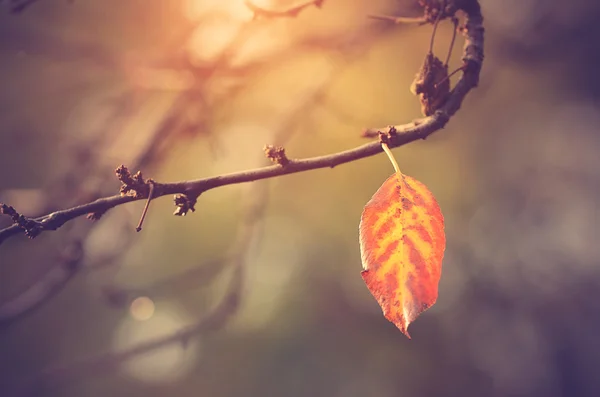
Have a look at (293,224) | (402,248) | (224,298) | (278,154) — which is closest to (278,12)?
(278,154)

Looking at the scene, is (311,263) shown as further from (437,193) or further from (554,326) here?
(554,326)

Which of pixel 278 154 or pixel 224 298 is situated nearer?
pixel 278 154

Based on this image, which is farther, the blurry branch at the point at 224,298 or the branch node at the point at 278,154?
the blurry branch at the point at 224,298

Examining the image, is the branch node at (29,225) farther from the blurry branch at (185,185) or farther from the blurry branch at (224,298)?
the blurry branch at (224,298)

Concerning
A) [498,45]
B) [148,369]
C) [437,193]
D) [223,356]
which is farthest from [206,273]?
[148,369]

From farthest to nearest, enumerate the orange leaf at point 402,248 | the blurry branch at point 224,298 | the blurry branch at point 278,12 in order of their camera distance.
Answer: the blurry branch at point 224,298, the blurry branch at point 278,12, the orange leaf at point 402,248

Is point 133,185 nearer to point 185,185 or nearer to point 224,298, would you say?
point 185,185

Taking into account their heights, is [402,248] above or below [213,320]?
above

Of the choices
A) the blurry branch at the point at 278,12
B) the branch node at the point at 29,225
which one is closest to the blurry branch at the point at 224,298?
the blurry branch at the point at 278,12

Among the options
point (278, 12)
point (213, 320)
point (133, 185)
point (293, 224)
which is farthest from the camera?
point (293, 224)
